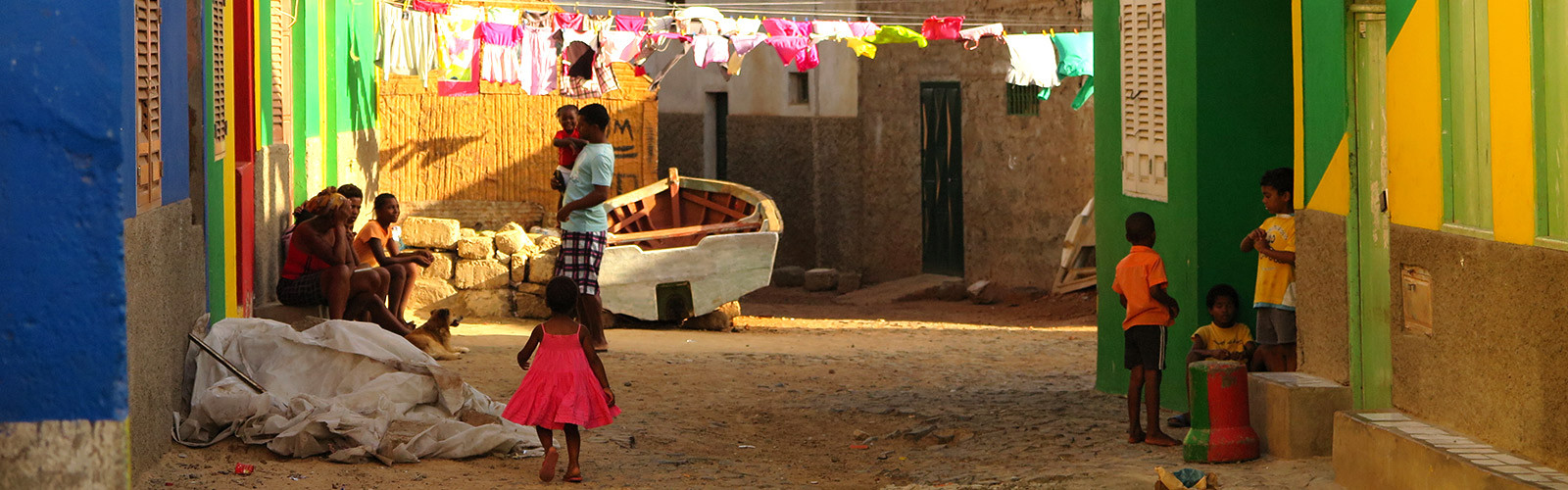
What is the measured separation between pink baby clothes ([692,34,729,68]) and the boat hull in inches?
85.0

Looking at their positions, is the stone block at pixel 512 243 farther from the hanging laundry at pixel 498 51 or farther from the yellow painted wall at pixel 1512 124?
the yellow painted wall at pixel 1512 124

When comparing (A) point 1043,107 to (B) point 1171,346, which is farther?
(A) point 1043,107

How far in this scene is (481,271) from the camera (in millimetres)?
13672

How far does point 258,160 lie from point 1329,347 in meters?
6.40

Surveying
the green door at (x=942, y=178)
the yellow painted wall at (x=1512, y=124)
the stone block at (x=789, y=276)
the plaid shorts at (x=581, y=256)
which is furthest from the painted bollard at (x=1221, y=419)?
the stone block at (x=789, y=276)

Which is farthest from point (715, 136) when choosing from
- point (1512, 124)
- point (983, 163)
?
point (1512, 124)

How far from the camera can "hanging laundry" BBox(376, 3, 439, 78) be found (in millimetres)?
14367

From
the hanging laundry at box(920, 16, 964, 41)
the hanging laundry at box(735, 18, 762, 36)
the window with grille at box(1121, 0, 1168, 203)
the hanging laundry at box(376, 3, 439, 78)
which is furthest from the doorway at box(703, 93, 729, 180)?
the window with grille at box(1121, 0, 1168, 203)

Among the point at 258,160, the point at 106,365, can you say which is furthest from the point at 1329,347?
the point at 258,160

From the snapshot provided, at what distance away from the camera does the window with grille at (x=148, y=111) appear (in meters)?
5.31

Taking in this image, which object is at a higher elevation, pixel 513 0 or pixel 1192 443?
pixel 513 0

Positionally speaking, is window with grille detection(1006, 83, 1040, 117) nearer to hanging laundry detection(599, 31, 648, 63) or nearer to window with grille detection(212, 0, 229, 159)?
hanging laundry detection(599, 31, 648, 63)

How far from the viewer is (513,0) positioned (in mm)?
17469

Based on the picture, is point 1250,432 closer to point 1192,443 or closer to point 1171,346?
point 1192,443
